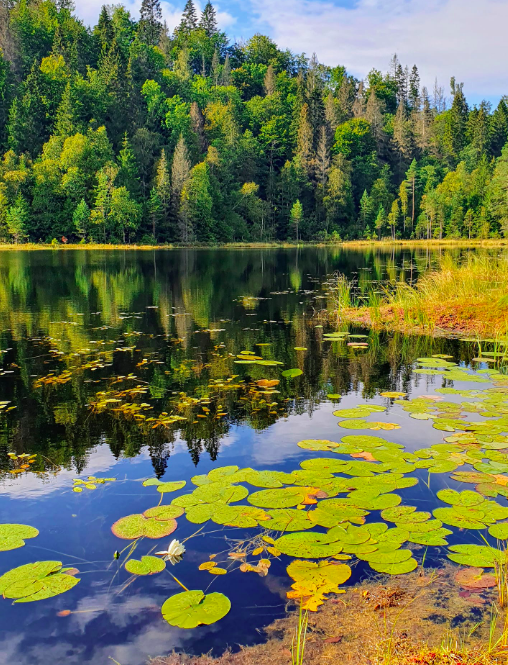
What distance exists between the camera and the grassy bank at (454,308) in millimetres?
13828

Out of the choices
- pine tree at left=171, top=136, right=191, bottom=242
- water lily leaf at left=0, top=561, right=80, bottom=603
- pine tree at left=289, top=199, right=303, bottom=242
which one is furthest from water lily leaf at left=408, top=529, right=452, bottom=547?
pine tree at left=289, top=199, right=303, bottom=242

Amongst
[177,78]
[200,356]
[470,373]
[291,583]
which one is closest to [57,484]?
[291,583]

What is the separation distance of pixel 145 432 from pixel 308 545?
347 centimetres

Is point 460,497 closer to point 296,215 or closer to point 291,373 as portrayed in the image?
point 291,373

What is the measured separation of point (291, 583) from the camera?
4.05 m

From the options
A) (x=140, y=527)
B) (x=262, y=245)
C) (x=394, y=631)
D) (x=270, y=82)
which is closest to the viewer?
(x=394, y=631)

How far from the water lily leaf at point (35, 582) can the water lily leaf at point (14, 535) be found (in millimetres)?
370

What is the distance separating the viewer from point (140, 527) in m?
4.82

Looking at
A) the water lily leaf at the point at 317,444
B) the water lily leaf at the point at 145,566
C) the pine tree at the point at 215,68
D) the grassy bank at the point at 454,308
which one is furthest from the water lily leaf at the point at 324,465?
the pine tree at the point at 215,68

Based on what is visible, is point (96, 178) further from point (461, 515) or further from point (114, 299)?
point (461, 515)

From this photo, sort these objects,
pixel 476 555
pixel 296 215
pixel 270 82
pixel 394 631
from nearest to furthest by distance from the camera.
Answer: pixel 394 631 → pixel 476 555 → pixel 296 215 → pixel 270 82

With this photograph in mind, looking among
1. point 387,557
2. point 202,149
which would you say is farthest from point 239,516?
point 202,149

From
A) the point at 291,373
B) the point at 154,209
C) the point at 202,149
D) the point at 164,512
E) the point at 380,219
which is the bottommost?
the point at 164,512

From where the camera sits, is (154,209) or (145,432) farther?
(154,209)
